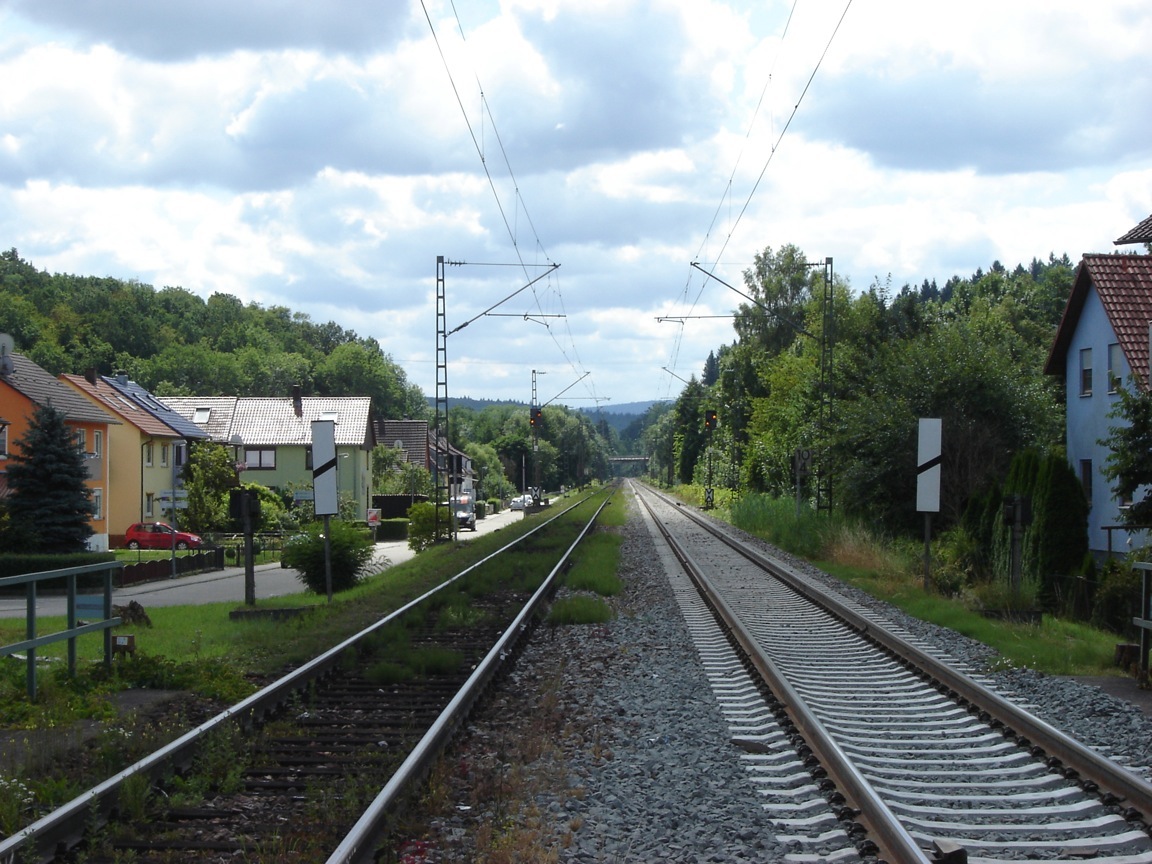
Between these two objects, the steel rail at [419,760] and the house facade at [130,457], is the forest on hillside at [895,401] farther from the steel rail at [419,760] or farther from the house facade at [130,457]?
the house facade at [130,457]

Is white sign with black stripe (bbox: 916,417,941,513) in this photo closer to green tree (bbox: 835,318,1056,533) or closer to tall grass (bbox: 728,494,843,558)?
green tree (bbox: 835,318,1056,533)

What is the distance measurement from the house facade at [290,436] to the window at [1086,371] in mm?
43638

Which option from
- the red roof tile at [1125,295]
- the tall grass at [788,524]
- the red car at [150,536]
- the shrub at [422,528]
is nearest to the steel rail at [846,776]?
the tall grass at [788,524]

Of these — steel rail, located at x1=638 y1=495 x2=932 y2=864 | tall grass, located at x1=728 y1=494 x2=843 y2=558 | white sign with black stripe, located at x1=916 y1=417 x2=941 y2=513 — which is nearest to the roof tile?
tall grass, located at x1=728 y1=494 x2=843 y2=558

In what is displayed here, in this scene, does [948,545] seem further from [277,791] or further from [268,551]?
[268,551]

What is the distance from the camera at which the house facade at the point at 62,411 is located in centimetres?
4491

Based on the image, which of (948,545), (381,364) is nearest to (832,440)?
(948,545)

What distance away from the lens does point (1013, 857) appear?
5.73 meters

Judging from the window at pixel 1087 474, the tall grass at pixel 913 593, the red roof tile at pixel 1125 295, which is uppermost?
the red roof tile at pixel 1125 295

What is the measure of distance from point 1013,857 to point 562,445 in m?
157

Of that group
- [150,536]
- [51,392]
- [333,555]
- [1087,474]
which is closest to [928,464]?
[333,555]

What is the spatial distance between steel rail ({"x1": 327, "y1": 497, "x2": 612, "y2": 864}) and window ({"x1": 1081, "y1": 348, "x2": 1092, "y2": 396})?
2457 centimetres

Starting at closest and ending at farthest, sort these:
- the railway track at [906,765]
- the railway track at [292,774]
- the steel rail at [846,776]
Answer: the steel rail at [846,776], the railway track at [292,774], the railway track at [906,765]

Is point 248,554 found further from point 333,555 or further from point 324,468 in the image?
point 333,555
